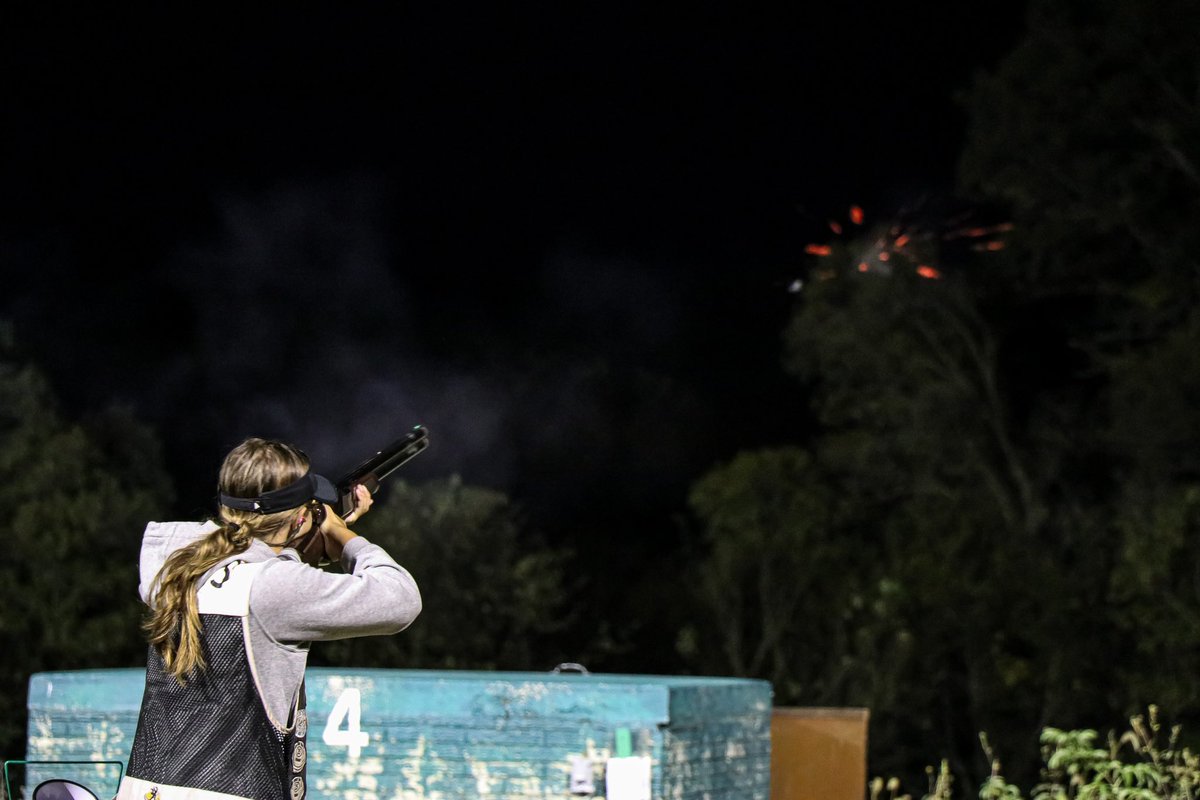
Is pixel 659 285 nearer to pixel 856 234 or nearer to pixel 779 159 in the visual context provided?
pixel 779 159

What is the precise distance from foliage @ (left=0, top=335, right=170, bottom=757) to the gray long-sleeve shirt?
1518cm

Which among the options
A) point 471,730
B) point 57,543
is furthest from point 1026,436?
point 471,730

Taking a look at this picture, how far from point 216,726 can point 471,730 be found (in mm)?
4578

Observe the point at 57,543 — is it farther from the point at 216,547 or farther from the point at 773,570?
the point at 216,547

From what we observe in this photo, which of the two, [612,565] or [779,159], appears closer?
[612,565]

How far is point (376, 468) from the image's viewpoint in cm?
313

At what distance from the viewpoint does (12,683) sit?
17.1 meters

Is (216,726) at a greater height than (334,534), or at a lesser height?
lesser

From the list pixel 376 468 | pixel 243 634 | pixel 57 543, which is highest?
pixel 57 543

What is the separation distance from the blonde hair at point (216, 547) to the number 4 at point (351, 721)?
458cm

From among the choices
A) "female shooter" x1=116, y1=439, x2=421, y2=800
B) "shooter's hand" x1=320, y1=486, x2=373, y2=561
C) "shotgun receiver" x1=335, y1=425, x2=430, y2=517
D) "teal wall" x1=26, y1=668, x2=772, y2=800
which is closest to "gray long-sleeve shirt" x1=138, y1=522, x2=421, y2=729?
"female shooter" x1=116, y1=439, x2=421, y2=800

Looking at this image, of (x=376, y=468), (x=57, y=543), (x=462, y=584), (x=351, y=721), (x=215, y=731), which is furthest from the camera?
(x=462, y=584)

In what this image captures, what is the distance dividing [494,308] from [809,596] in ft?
33.3

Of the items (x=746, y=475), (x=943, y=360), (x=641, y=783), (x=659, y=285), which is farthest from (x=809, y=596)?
(x=641, y=783)
